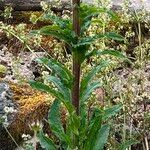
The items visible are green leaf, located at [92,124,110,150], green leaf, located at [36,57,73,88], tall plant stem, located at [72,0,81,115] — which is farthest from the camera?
green leaf, located at [92,124,110,150]

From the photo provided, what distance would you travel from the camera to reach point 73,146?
8.48 ft

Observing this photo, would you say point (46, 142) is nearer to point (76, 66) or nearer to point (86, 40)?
point (76, 66)

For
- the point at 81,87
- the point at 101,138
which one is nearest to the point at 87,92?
the point at 81,87

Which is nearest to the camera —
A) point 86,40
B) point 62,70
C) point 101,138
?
point 86,40

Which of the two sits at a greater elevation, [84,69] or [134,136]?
[84,69]

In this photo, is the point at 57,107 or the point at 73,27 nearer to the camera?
the point at 73,27

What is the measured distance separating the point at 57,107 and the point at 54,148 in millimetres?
209

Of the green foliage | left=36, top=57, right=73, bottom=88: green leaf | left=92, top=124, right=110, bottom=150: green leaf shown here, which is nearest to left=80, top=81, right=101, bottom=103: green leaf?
the green foliage

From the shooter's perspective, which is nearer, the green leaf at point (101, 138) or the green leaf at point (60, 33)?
the green leaf at point (60, 33)

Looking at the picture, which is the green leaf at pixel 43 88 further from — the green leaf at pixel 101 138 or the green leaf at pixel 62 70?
the green leaf at pixel 101 138

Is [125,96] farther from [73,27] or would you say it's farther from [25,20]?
[25,20]

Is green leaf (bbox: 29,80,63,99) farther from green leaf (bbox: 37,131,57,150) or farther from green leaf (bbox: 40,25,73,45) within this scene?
green leaf (bbox: 37,131,57,150)

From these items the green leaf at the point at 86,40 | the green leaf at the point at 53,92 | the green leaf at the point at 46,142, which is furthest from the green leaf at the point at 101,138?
the green leaf at the point at 86,40

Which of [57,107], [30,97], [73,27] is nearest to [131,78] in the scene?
[30,97]
